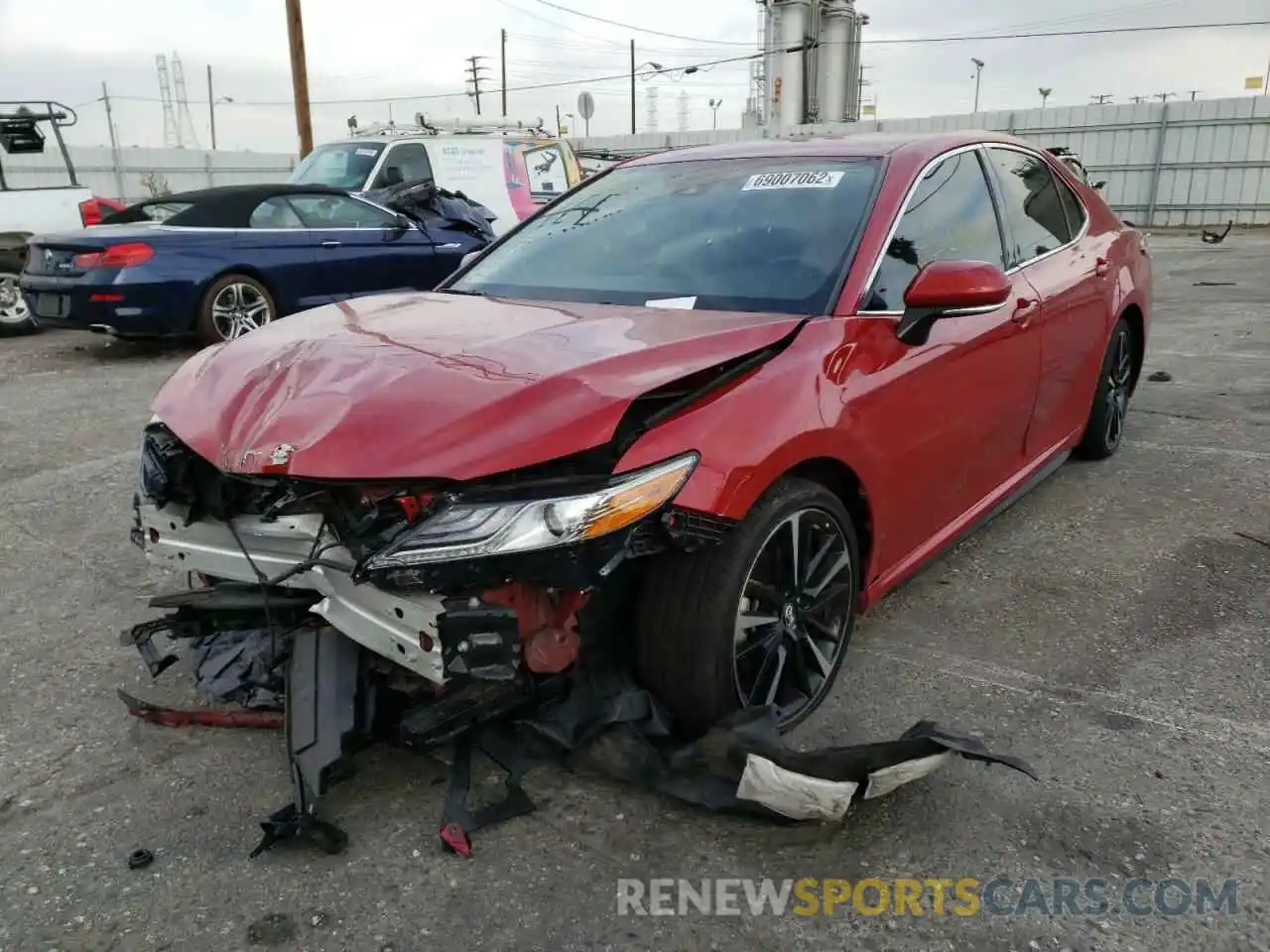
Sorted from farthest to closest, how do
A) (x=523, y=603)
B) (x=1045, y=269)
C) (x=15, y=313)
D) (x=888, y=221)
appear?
(x=15, y=313) < (x=1045, y=269) < (x=888, y=221) < (x=523, y=603)

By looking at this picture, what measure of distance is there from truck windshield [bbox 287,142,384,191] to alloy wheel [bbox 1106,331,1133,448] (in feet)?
26.4

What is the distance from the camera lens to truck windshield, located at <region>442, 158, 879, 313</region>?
303cm

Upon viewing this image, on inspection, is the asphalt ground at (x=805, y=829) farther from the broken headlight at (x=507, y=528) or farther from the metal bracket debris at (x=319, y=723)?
the broken headlight at (x=507, y=528)

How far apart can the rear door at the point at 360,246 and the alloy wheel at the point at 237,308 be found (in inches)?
24.6

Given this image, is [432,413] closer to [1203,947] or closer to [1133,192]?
[1203,947]

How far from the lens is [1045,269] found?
394 centimetres

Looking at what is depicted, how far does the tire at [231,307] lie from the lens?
8172 mm

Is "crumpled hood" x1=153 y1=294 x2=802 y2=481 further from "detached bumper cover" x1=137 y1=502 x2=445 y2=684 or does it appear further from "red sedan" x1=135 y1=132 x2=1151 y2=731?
"detached bumper cover" x1=137 y1=502 x2=445 y2=684

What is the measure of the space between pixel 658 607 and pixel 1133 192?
2574 cm

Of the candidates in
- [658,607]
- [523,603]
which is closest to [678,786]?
[658,607]

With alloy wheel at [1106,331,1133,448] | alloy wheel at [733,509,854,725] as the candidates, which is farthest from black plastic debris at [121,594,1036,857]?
alloy wheel at [1106,331,1133,448]

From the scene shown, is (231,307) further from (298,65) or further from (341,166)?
(298,65)

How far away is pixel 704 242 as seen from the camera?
10.7ft

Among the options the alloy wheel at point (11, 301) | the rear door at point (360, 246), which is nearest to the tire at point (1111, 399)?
the rear door at point (360, 246)
